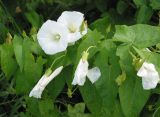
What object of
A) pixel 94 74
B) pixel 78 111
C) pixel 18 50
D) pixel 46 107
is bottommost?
pixel 78 111

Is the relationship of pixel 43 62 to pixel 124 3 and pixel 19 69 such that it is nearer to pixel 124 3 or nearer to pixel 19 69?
pixel 19 69

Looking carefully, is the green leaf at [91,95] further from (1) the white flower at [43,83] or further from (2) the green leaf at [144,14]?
(2) the green leaf at [144,14]

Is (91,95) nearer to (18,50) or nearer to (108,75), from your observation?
(108,75)

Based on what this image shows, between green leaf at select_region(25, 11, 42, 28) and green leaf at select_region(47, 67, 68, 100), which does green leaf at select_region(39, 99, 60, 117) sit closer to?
green leaf at select_region(47, 67, 68, 100)

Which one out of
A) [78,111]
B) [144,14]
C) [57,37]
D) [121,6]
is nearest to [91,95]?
[57,37]

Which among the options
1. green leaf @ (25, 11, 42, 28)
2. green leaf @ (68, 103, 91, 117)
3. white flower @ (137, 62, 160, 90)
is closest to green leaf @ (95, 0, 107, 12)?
green leaf @ (25, 11, 42, 28)

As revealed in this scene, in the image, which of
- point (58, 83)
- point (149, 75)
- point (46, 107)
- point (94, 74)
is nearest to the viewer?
point (149, 75)
